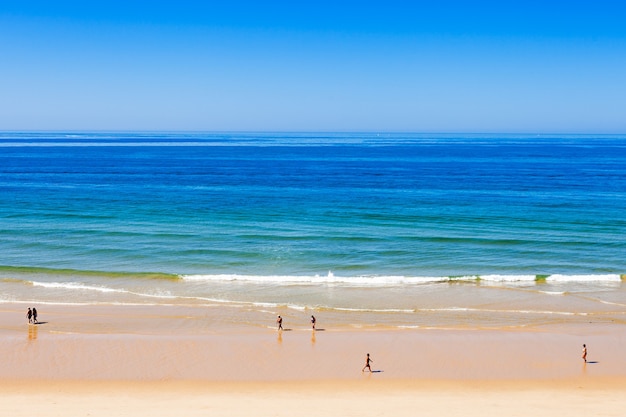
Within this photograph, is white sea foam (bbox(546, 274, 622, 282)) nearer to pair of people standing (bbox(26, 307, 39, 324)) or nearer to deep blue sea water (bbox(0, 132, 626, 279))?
deep blue sea water (bbox(0, 132, 626, 279))

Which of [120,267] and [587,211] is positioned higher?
[587,211]

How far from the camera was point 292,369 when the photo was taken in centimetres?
2197

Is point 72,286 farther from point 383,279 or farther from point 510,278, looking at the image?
point 510,278

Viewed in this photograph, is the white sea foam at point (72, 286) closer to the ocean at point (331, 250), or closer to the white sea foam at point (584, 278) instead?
the ocean at point (331, 250)

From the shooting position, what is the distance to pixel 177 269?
1412 inches

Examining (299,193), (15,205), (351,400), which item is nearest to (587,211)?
(299,193)

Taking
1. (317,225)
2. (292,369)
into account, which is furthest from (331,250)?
(292,369)

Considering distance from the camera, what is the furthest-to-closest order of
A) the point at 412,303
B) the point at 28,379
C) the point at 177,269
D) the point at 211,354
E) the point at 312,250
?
the point at 312,250 → the point at 177,269 → the point at 412,303 → the point at 211,354 → the point at 28,379

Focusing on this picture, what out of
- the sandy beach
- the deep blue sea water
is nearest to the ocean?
the deep blue sea water

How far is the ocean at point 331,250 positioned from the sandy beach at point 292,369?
241cm

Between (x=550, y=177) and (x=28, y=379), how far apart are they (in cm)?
7498

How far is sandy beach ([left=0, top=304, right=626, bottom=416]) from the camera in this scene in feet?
60.8

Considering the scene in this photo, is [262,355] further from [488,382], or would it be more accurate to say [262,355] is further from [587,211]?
[587,211]

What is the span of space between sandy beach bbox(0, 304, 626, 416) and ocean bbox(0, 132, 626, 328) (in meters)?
2.41
